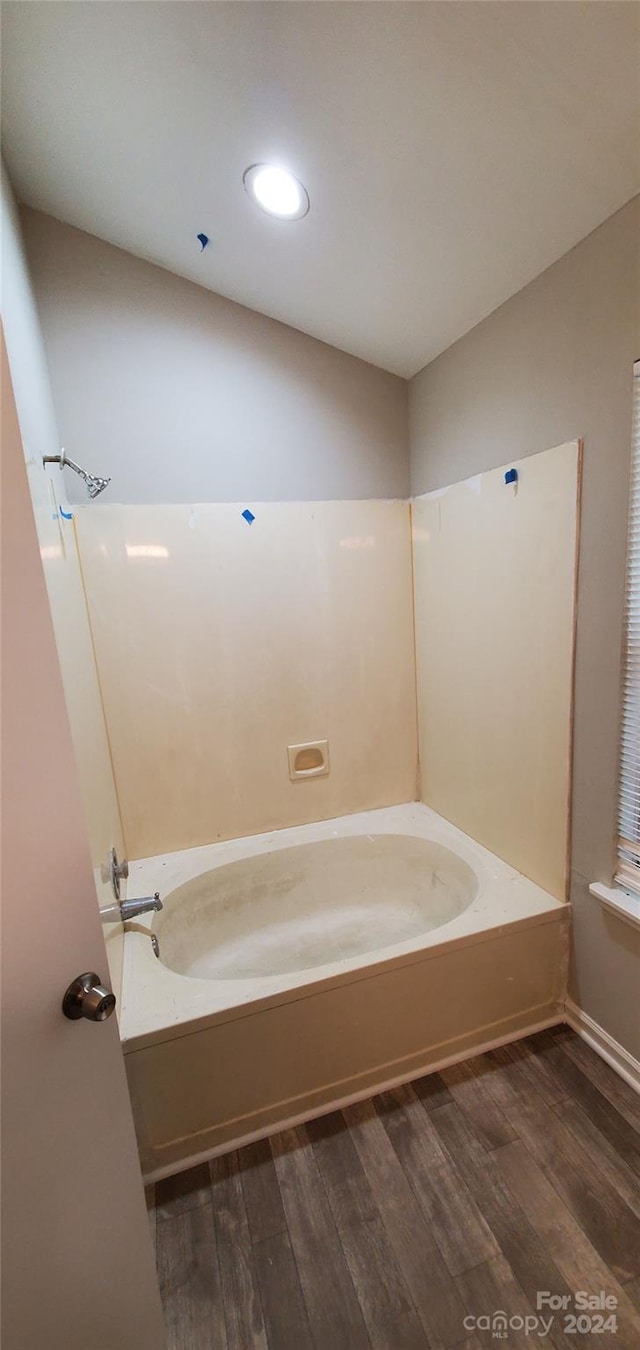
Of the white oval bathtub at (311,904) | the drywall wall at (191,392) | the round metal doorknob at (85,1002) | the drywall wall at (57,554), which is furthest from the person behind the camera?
the white oval bathtub at (311,904)

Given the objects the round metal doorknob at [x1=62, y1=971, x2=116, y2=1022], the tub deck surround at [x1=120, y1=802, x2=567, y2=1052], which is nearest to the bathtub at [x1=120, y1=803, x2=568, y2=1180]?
the tub deck surround at [x1=120, y1=802, x2=567, y2=1052]

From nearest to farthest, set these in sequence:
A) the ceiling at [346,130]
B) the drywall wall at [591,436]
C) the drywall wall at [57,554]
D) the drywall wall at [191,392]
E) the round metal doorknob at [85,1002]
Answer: the round metal doorknob at [85,1002]
the ceiling at [346,130]
the drywall wall at [57,554]
the drywall wall at [591,436]
the drywall wall at [191,392]

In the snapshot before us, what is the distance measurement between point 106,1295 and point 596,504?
180cm

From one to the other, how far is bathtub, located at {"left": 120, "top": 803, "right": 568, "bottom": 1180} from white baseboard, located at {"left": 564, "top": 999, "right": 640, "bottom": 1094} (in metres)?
0.06

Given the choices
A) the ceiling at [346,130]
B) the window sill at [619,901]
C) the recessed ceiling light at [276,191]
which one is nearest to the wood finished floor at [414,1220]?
the window sill at [619,901]

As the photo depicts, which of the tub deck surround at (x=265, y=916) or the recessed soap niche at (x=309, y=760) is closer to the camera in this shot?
the tub deck surround at (x=265, y=916)

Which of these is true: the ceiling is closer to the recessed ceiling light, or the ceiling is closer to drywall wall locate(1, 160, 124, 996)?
the recessed ceiling light

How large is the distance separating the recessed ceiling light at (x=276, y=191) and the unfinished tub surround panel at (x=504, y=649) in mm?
935

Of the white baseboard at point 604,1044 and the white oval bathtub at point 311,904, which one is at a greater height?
the white oval bathtub at point 311,904

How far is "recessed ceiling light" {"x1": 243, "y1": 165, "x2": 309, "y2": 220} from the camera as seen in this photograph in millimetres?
1227

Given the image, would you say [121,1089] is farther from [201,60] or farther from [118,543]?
[201,60]

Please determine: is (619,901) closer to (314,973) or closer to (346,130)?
(314,973)

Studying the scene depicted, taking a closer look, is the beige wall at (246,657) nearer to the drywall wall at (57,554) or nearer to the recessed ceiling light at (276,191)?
the drywall wall at (57,554)

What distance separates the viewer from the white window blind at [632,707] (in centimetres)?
117
